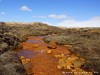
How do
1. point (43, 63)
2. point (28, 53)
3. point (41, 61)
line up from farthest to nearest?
point (28, 53) → point (41, 61) → point (43, 63)

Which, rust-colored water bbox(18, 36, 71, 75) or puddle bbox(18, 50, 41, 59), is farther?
puddle bbox(18, 50, 41, 59)

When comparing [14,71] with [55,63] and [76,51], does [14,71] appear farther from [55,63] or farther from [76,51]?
[76,51]

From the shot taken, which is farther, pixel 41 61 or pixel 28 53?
pixel 28 53

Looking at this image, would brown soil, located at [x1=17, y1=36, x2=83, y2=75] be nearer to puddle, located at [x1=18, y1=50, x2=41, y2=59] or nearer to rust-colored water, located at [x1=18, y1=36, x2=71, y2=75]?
rust-colored water, located at [x1=18, y1=36, x2=71, y2=75]

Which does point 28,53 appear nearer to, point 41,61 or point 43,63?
point 41,61

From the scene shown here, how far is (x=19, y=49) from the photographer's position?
878 inches

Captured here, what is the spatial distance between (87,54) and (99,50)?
1874mm

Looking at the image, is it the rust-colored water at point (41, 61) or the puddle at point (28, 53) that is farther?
the puddle at point (28, 53)

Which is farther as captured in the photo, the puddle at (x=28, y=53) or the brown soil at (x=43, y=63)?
the puddle at (x=28, y=53)

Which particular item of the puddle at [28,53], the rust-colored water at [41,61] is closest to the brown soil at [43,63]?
the rust-colored water at [41,61]

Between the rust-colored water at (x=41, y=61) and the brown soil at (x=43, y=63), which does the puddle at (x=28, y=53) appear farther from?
the brown soil at (x=43, y=63)

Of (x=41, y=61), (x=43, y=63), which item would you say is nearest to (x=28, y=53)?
(x=41, y=61)

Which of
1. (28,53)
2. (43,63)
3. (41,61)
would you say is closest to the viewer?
(43,63)

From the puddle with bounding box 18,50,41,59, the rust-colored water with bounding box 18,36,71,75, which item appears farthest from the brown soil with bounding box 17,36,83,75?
the puddle with bounding box 18,50,41,59
